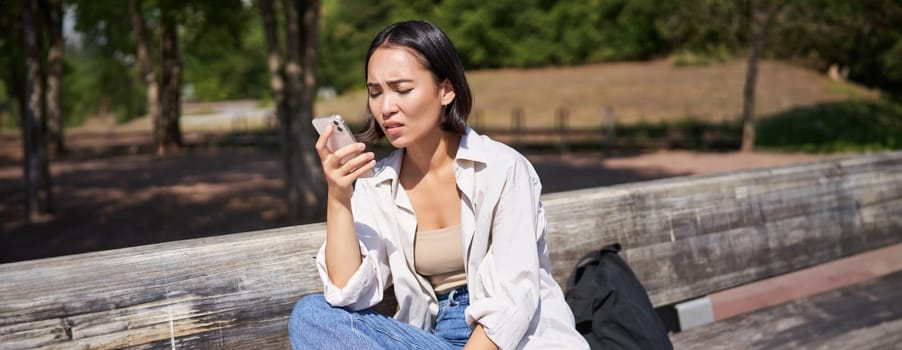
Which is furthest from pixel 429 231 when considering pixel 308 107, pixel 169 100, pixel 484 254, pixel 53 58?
pixel 169 100

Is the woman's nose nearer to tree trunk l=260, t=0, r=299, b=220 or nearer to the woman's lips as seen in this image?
the woman's lips

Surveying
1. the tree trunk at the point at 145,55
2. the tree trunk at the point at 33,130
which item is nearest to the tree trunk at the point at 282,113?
the tree trunk at the point at 33,130

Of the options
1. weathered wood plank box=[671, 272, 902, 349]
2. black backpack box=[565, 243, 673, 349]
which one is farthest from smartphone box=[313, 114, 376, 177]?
weathered wood plank box=[671, 272, 902, 349]

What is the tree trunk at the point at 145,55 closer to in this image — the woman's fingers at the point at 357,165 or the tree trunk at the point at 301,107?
the tree trunk at the point at 301,107

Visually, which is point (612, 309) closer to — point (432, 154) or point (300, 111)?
point (432, 154)

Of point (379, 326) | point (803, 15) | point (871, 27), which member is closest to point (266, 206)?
point (379, 326)

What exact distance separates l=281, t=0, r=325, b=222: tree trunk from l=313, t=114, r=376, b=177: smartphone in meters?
9.66

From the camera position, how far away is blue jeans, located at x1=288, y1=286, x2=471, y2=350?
201 centimetres

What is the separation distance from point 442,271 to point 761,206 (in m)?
1.61

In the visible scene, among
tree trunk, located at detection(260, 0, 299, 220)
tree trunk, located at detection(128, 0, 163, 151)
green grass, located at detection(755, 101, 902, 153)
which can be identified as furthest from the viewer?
tree trunk, located at detection(128, 0, 163, 151)

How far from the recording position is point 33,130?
12.6 metres

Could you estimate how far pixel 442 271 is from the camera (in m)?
2.28

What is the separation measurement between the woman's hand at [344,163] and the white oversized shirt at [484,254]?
8.6 inches

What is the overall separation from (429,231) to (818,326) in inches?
65.6
